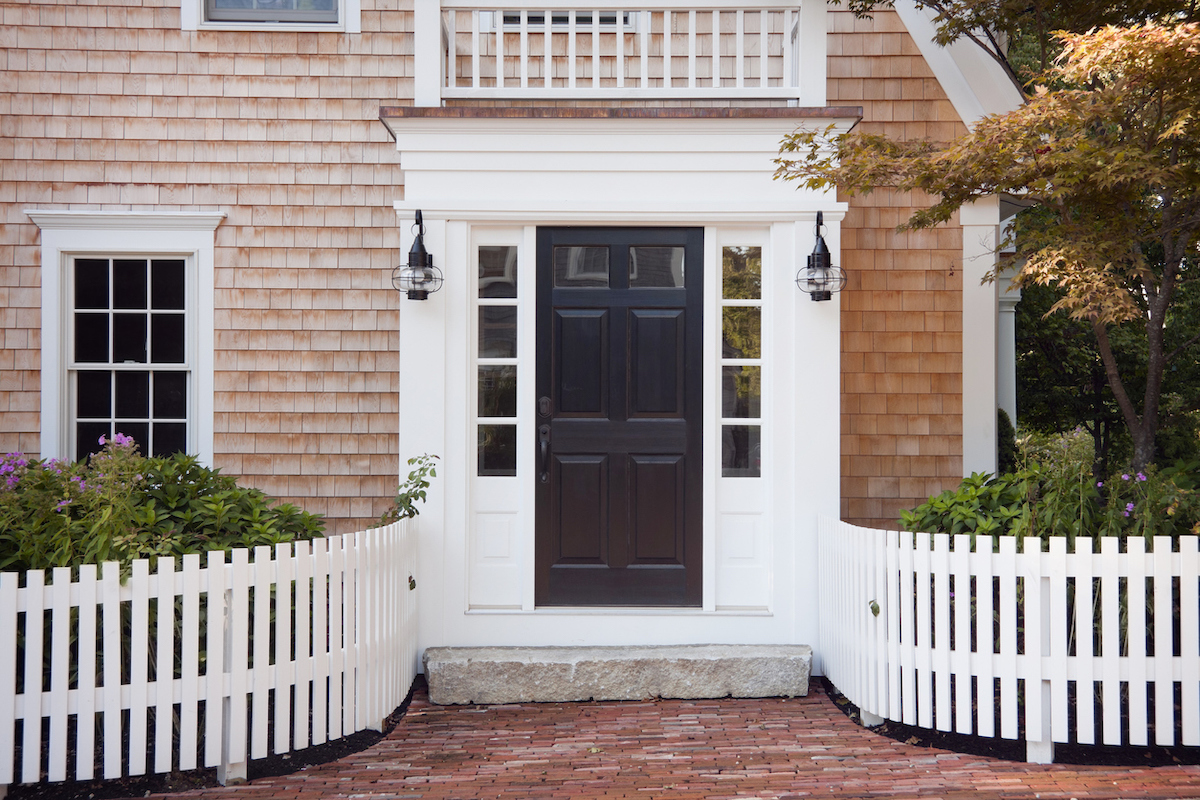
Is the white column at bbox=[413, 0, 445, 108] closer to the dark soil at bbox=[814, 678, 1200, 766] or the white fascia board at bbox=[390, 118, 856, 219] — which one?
the white fascia board at bbox=[390, 118, 856, 219]

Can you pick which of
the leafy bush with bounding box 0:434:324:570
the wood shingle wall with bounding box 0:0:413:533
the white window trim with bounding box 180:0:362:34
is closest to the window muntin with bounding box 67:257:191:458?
the wood shingle wall with bounding box 0:0:413:533

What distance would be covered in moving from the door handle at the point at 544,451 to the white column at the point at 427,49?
6.30ft

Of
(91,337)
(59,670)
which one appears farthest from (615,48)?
(59,670)

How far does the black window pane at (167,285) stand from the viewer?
5.73m

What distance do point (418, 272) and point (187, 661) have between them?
2.21 m

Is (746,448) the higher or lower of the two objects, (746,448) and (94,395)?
the lower

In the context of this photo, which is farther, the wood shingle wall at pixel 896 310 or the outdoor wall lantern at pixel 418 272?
the wood shingle wall at pixel 896 310

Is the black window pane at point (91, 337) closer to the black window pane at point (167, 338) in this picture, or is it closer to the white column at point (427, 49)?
the black window pane at point (167, 338)

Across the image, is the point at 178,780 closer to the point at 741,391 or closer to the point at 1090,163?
the point at 741,391

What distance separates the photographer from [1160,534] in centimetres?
387

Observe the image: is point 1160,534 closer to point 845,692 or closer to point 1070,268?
point 1070,268

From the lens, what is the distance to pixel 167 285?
5.74 metres

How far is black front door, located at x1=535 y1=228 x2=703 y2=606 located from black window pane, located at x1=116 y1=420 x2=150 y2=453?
2.97 metres

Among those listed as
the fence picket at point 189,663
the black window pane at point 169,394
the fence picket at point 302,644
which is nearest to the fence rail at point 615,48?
the black window pane at point 169,394
